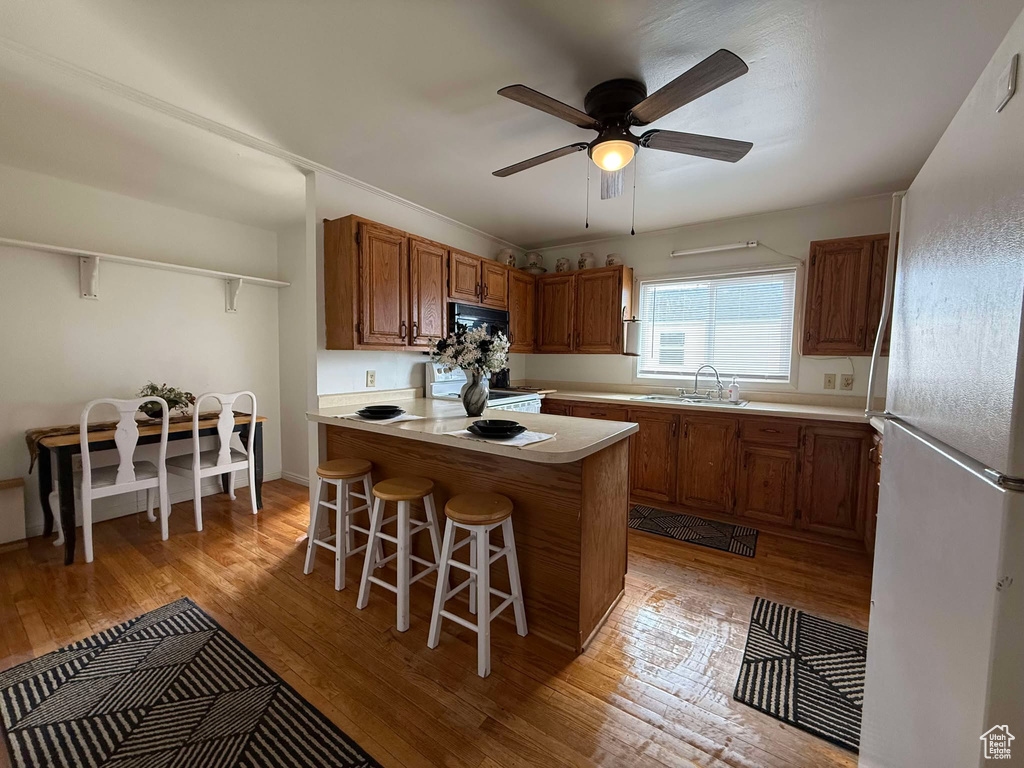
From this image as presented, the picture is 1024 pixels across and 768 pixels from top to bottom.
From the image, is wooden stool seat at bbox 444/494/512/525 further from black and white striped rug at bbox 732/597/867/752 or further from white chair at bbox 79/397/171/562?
white chair at bbox 79/397/171/562

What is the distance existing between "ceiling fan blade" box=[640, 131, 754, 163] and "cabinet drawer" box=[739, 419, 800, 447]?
204 centimetres

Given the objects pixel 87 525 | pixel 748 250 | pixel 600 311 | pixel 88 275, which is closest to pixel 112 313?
pixel 88 275

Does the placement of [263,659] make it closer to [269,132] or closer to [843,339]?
[269,132]

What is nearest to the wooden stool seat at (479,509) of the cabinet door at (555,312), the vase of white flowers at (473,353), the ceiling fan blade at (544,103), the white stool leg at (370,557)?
the white stool leg at (370,557)

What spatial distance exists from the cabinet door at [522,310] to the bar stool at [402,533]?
7.31 feet

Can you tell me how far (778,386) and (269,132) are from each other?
4.25 m

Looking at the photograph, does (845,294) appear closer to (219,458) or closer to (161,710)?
(161,710)

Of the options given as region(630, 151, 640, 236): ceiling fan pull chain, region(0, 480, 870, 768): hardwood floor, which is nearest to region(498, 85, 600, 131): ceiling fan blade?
region(630, 151, 640, 236): ceiling fan pull chain

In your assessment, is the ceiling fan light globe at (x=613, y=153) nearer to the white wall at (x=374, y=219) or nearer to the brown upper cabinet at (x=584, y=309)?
the white wall at (x=374, y=219)

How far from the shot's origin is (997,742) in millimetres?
515

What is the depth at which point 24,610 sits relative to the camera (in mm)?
2037

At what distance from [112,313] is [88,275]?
0.31 meters

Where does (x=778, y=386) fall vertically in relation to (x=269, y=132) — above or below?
below

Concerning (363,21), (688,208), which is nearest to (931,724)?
(363,21)
